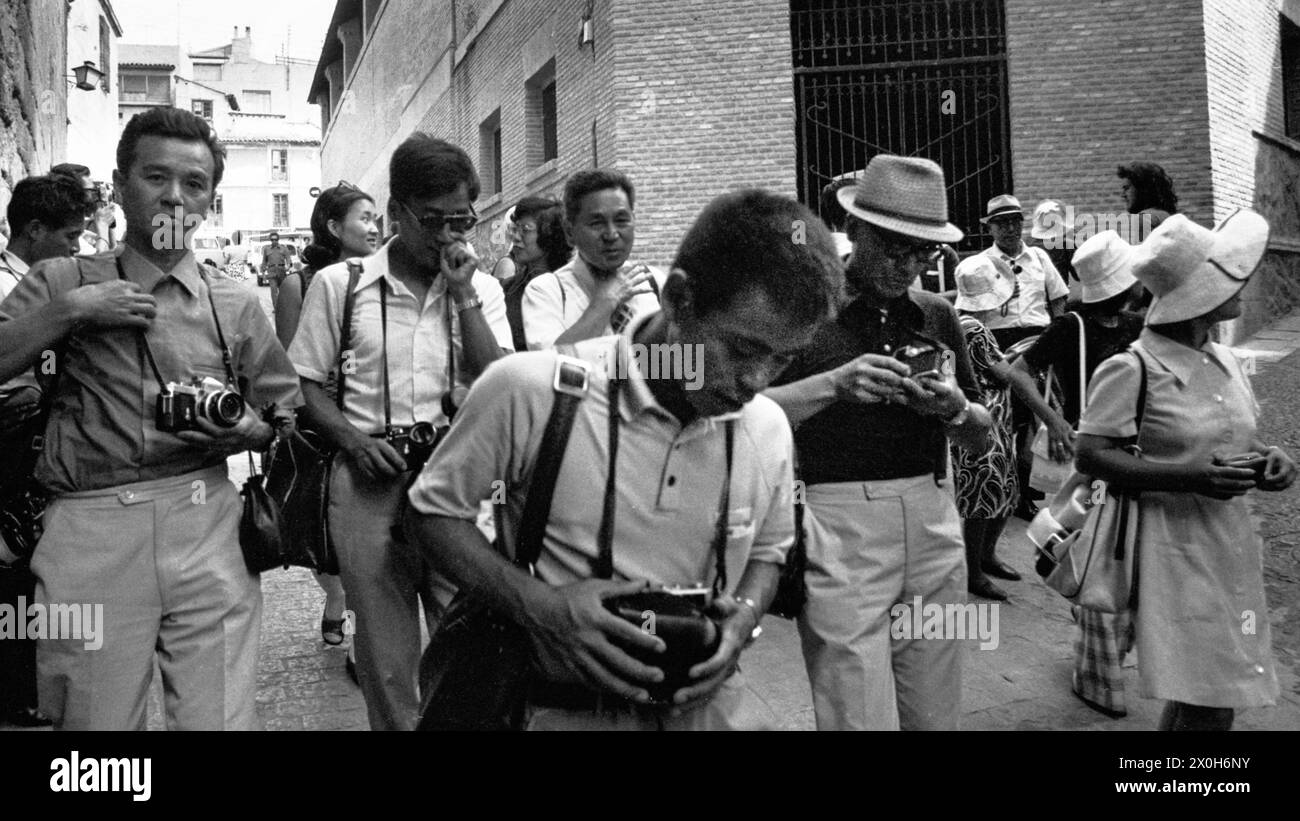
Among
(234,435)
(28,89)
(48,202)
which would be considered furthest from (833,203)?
(28,89)

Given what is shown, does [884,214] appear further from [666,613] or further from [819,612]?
[666,613]

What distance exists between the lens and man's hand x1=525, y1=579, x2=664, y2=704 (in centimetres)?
170

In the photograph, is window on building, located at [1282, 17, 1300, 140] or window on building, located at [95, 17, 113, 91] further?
window on building, located at [95, 17, 113, 91]

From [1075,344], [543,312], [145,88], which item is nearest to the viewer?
[543,312]

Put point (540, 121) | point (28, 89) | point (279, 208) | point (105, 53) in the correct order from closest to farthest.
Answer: point (28, 89), point (540, 121), point (105, 53), point (279, 208)

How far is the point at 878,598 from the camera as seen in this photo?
→ 296 cm

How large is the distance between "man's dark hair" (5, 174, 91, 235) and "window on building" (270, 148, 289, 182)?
67637 millimetres

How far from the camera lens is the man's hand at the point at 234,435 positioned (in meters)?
2.62

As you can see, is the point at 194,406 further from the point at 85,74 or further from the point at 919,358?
the point at 85,74

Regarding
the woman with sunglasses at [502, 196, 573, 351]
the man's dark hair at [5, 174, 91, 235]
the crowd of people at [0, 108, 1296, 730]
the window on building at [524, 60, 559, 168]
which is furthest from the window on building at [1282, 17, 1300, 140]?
the man's dark hair at [5, 174, 91, 235]

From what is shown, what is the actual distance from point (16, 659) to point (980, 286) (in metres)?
5.96

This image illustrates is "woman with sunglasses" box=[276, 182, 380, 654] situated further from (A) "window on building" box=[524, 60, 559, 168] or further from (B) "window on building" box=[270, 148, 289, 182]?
(B) "window on building" box=[270, 148, 289, 182]

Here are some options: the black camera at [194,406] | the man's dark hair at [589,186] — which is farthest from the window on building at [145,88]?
the black camera at [194,406]

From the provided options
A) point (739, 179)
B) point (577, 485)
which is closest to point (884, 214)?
point (577, 485)
